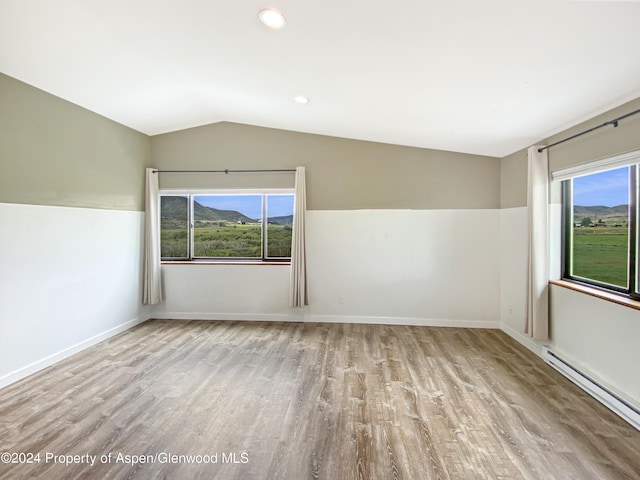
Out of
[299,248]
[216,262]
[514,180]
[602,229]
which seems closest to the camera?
[602,229]

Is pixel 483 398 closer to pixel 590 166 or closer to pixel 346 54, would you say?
pixel 590 166

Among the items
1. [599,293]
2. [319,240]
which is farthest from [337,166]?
[599,293]

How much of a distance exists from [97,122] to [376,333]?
4331 mm

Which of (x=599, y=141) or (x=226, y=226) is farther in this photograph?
(x=226, y=226)

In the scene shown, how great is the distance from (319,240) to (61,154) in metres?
3.13

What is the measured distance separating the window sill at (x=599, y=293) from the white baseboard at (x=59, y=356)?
16.8 feet

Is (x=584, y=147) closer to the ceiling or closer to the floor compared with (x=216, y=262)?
closer to the ceiling

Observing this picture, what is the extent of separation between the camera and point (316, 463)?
1824 millimetres

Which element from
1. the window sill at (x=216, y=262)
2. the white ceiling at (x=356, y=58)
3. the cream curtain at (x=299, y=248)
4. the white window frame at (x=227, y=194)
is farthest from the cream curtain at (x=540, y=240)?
the window sill at (x=216, y=262)

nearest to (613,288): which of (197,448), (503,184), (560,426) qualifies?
(560,426)

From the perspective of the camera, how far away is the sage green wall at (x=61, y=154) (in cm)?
275

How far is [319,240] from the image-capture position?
451 cm

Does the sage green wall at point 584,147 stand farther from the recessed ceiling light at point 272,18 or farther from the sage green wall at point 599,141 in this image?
the recessed ceiling light at point 272,18

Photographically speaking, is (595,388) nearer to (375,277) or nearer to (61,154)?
(375,277)
